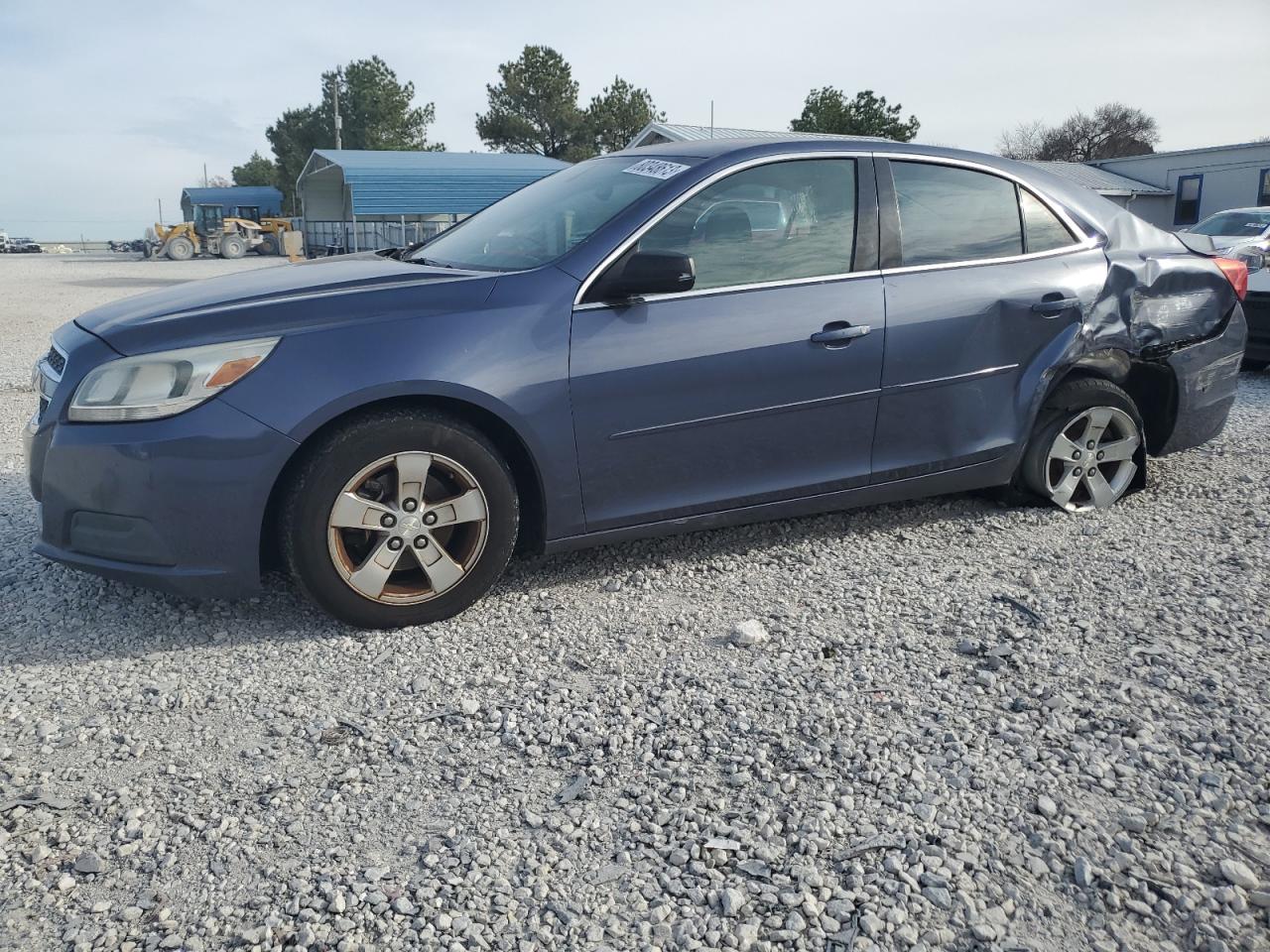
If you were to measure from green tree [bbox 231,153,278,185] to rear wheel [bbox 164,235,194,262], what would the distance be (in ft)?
109

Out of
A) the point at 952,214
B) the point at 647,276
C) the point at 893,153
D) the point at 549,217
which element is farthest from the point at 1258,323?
the point at 647,276

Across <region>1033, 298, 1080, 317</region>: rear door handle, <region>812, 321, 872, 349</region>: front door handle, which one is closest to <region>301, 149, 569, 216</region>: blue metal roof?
<region>1033, 298, 1080, 317</region>: rear door handle

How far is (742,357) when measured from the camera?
3797 millimetres

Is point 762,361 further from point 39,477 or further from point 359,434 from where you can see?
point 39,477

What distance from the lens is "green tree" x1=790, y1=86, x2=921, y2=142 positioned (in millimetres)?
47812

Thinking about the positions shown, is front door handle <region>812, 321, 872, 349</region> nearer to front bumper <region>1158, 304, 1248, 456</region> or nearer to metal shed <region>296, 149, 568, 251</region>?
front bumper <region>1158, 304, 1248, 456</region>

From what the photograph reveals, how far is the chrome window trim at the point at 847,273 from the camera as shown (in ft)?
12.2

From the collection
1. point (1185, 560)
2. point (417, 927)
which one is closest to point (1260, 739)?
point (1185, 560)

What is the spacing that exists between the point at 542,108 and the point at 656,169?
202ft

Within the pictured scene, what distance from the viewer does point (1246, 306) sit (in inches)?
336

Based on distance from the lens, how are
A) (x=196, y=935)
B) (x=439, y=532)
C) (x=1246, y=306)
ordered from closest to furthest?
(x=196, y=935)
(x=439, y=532)
(x=1246, y=306)

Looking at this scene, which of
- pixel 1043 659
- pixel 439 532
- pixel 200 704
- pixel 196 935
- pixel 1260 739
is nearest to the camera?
pixel 196 935

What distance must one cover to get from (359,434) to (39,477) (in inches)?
43.1

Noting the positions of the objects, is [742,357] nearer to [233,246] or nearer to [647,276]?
[647,276]
